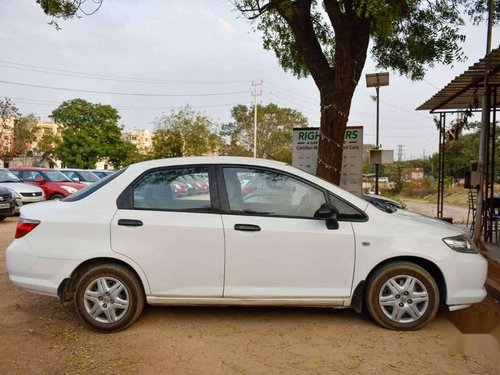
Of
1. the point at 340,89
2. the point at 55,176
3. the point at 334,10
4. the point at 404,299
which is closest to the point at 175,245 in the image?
the point at 404,299

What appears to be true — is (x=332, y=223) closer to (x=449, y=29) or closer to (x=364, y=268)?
(x=364, y=268)

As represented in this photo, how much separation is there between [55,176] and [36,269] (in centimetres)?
1454

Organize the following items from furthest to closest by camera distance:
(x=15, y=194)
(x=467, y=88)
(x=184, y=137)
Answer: (x=184, y=137)
(x=15, y=194)
(x=467, y=88)

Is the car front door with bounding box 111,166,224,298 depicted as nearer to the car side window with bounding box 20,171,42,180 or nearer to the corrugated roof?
the corrugated roof

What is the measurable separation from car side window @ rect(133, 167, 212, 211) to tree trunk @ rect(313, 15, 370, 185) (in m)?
3.21

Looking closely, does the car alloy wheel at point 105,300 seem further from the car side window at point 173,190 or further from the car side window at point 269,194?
the car side window at point 269,194

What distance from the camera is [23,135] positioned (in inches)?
2036

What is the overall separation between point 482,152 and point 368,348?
5.32 meters

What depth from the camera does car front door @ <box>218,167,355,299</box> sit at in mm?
4191

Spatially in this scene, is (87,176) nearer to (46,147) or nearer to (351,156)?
(351,156)

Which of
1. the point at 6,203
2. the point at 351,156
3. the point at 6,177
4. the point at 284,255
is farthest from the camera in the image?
the point at 6,177

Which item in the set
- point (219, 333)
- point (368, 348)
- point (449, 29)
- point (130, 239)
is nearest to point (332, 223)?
point (368, 348)

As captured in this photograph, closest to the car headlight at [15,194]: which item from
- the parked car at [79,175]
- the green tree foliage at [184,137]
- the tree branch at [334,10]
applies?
the parked car at [79,175]

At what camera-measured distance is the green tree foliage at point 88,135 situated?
52.6 metres
